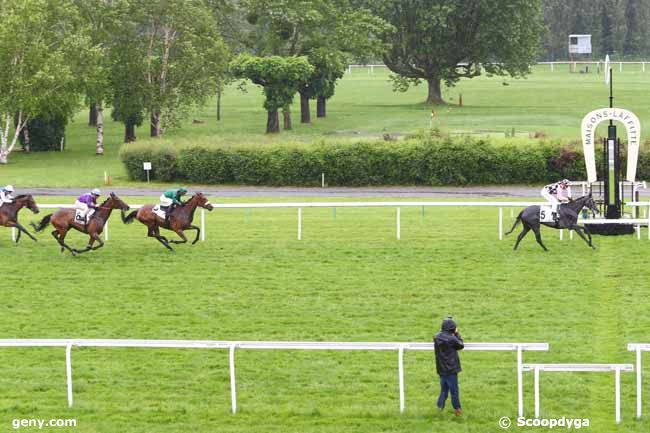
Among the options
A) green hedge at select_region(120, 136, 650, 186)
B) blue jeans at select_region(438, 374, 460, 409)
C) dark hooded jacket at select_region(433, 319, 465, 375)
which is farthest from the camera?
green hedge at select_region(120, 136, 650, 186)

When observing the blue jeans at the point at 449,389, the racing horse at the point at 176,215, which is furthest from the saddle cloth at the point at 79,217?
the blue jeans at the point at 449,389

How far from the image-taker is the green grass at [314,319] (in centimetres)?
1138

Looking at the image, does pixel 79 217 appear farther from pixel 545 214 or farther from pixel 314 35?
pixel 314 35

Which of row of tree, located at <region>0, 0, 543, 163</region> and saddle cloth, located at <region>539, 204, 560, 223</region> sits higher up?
row of tree, located at <region>0, 0, 543, 163</region>

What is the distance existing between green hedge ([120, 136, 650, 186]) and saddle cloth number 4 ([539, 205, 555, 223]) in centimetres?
1303

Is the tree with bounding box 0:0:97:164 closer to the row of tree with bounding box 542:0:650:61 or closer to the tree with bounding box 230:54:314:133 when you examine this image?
the tree with bounding box 230:54:314:133

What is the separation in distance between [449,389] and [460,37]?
4883 centimetres

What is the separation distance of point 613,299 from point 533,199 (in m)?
13.5

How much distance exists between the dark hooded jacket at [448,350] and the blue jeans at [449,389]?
8cm

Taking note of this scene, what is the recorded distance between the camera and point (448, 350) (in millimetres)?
10852

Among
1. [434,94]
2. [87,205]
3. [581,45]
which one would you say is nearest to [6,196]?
[87,205]

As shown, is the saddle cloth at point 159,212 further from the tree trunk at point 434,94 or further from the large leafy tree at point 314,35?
the tree trunk at point 434,94

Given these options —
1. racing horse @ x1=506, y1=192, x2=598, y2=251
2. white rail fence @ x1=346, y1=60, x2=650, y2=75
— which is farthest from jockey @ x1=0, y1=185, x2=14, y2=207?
white rail fence @ x1=346, y1=60, x2=650, y2=75

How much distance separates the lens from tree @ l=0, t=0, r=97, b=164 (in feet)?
131
